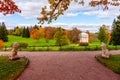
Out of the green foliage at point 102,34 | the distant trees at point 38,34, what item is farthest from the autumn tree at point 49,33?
the green foliage at point 102,34

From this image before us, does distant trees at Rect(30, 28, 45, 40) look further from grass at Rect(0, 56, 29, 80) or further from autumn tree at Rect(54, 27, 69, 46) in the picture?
grass at Rect(0, 56, 29, 80)

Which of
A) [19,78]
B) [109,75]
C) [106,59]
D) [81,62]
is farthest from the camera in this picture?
[106,59]

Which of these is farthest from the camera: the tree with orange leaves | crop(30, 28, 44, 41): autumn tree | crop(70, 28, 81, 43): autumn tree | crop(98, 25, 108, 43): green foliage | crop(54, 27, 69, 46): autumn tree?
crop(30, 28, 44, 41): autumn tree

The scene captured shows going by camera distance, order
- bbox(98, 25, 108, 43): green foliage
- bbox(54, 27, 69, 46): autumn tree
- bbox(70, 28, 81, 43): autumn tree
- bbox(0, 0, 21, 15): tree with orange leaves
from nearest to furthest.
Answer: bbox(0, 0, 21, 15): tree with orange leaves → bbox(54, 27, 69, 46): autumn tree → bbox(98, 25, 108, 43): green foliage → bbox(70, 28, 81, 43): autumn tree

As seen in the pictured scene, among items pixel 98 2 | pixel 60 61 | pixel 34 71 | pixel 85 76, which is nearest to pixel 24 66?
pixel 34 71

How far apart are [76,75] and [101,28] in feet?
202

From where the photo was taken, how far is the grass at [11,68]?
1859cm

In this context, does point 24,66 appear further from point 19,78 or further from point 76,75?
point 76,75

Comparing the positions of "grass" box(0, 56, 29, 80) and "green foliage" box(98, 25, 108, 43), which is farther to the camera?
"green foliage" box(98, 25, 108, 43)

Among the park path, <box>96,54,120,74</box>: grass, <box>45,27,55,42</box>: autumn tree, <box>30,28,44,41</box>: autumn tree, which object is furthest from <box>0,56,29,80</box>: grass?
<box>45,27,55,42</box>: autumn tree

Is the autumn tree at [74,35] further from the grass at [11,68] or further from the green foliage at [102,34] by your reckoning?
the grass at [11,68]

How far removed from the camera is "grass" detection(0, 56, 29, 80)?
61.0 feet

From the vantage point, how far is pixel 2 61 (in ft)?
75.4

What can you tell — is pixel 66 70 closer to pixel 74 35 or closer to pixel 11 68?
pixel 11 68
